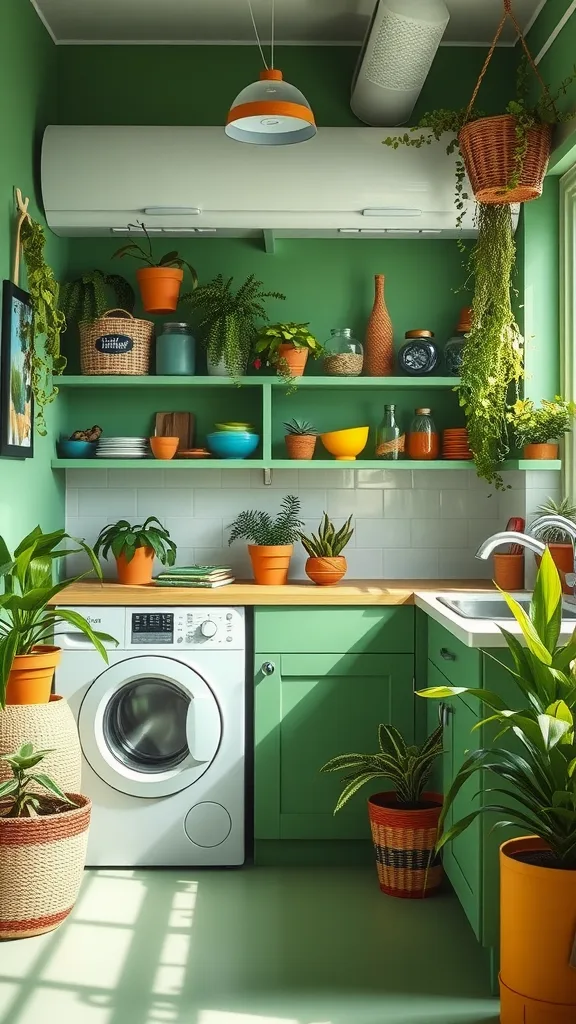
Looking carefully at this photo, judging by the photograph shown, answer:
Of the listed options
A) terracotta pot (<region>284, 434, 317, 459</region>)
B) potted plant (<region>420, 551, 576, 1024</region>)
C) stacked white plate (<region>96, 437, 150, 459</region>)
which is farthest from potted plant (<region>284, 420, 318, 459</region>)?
potted plant (<region>420, 551, 576, 1024</region>)

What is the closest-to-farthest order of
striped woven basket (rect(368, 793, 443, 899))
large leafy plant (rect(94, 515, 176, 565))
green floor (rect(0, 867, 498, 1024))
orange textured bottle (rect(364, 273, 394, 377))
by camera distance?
green floor (rect(0, 867, 498, 1024)) → striped woven basket (rect(368, 793, 443, 899)) → large leafy plant (rect(94, 515, 176, 565)) → orange textured bottle (rect(364, 273, 394, 377))

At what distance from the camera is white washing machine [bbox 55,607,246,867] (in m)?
3.47

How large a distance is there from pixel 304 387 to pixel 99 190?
3.51 ft

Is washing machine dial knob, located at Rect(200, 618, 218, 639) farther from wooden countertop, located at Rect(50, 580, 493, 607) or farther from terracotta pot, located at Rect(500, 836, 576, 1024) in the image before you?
terracotta pot, located at Rect(500, 836, 576, 1024)

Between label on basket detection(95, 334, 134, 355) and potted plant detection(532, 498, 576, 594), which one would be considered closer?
potted plant detection(532, 498, 576, 594)

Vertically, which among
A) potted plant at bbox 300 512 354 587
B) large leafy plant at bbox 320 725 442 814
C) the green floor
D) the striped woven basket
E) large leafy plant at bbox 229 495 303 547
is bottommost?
the green floor

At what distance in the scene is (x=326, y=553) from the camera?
12.5ft

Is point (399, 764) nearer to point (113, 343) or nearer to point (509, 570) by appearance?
point (509, 570)

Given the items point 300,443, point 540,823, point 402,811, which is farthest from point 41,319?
point 540,823

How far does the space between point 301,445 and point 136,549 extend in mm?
748

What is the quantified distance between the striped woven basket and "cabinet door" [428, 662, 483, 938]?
0.08 metres

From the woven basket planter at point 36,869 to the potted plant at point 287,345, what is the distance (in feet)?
5.85

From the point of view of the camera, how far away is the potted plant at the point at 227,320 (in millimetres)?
3863

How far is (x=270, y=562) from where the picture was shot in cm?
382
